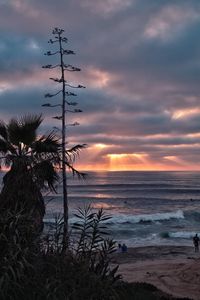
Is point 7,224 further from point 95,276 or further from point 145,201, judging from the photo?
point 145,201

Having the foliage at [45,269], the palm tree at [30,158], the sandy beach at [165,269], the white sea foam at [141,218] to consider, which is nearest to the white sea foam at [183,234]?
the sandy beach at [165,269]

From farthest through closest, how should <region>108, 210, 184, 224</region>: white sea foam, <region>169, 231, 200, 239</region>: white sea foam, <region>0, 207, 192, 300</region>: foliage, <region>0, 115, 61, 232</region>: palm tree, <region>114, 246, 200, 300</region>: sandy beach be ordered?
<region>108, 210, 184, 224</region>: white sea foam → <region>169, 231, 200, 239</region>: white sea foam → <region>114, 246, 200, 300</region>: sandy beach → <region>0, 115, 61, 232</region>: palm tree → <region>0, 207, 192, 300</region>: foliage

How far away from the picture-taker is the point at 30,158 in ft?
41.2

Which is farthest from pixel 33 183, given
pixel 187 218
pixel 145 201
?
pixel 145 201

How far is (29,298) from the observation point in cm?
541

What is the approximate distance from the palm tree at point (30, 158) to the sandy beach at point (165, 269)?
7033 millimetres

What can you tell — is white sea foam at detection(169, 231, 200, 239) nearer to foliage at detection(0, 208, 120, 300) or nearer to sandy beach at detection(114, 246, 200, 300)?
sandy beach at detection(114, 246, 200, 300)

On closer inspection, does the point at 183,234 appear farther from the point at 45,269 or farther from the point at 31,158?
the point at 45,269

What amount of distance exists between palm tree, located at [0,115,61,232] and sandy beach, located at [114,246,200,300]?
7033 millimetres

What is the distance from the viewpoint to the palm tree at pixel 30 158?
11.8 meters

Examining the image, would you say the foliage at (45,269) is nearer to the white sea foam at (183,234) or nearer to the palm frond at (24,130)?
the palm frond at (24,130)

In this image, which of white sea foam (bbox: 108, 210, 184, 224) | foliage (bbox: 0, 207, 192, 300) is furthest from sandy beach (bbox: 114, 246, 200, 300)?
white sea foam (bbox: 108, 210, 184, 224)

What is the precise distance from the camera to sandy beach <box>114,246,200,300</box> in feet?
63.2

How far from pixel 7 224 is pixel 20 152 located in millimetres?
6398
